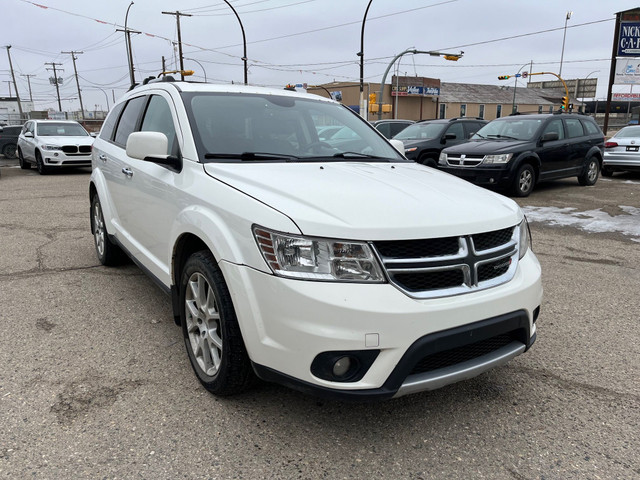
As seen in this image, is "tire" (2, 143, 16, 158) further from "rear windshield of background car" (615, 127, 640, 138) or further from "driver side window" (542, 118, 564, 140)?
"rear windshield of background car" (615, 127, 640, 138)

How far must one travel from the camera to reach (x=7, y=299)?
167 inches

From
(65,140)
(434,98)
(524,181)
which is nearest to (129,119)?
(524,181)

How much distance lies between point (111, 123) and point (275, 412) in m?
3.63

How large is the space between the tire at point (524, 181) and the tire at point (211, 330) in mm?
8295

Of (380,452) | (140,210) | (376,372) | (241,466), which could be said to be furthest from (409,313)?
(140,210)

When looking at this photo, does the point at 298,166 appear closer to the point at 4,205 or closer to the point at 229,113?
the point at 229,113

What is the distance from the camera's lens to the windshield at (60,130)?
602 inches

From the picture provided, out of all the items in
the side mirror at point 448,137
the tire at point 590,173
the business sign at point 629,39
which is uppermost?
the business sign at point 629,39

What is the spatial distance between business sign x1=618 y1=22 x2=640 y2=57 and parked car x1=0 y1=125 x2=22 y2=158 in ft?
84.0

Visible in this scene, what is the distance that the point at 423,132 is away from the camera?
1269cm

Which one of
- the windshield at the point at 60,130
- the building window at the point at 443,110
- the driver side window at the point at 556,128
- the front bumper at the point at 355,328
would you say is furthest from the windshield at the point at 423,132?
the building window at the point at 443,110

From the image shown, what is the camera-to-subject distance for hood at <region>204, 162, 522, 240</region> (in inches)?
85.8

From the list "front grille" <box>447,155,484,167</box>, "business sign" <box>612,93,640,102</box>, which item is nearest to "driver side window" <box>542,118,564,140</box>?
"front grille" <box>447,155,484,167</box>

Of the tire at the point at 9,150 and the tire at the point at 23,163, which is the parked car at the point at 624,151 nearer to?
the tire at the point at 23,163
